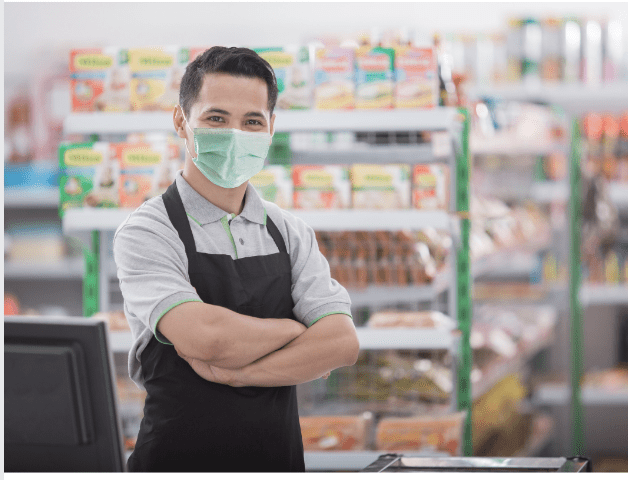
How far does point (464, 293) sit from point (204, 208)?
55.0 inches

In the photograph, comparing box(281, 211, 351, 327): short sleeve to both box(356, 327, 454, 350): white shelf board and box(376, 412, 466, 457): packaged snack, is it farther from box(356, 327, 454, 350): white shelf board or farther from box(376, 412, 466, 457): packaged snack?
box(376, 412, 466, 457): packaged snack

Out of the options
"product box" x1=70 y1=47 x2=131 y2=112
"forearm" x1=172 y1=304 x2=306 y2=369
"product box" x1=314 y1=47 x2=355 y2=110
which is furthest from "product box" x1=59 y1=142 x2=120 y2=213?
"forearm" x1=172 y1=304 x2=306 y2=369

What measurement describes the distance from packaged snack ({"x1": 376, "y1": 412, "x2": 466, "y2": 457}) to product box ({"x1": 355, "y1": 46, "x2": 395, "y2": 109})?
1126 mm

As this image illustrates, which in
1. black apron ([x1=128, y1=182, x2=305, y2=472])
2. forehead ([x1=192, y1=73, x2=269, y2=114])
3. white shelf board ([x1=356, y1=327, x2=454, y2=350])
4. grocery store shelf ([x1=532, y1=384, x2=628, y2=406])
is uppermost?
forehead ([x1=192, y1=73, x2=269, y2=114])

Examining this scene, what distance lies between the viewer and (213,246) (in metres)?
1.58

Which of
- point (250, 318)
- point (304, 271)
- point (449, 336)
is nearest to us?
point (250, 318)

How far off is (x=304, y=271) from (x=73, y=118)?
1.35 meters

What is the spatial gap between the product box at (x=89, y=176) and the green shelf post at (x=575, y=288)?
Result: 2679 millimetres

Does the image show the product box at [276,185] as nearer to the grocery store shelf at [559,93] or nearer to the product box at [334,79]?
the product box at [334,79]

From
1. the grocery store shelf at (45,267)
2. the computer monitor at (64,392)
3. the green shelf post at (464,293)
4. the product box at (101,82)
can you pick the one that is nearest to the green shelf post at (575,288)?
the green shelf post at (464,293)

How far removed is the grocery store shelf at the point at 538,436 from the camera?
13.3 ft

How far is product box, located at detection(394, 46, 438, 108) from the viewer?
8.29 feet

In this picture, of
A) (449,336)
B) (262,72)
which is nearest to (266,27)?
(449,336)
